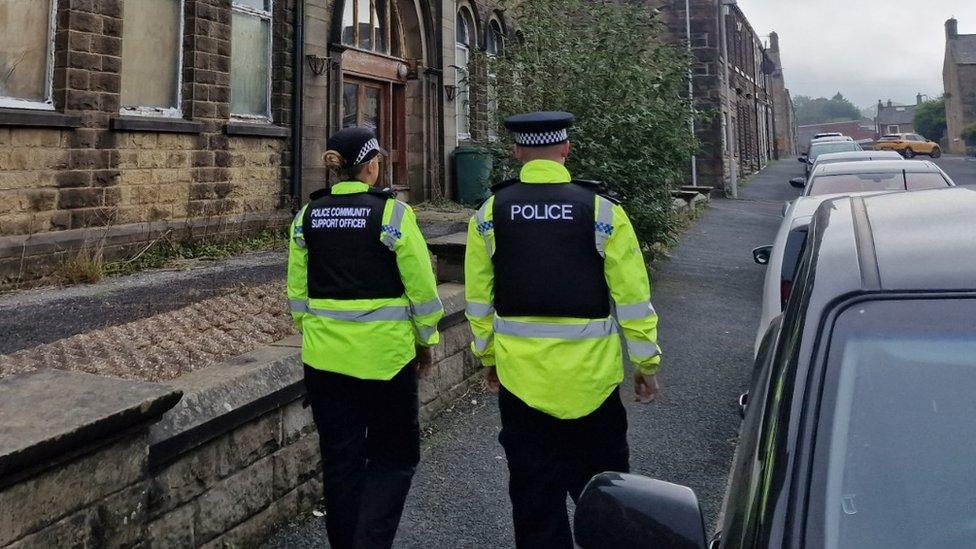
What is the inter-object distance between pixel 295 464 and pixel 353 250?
1.38 meters

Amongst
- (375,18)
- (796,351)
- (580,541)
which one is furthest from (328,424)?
(375,18)

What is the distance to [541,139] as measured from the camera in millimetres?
3287

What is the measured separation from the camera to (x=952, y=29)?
256 feet

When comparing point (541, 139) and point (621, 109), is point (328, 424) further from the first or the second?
point (621, 109)

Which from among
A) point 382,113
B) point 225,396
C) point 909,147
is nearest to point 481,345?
point 225,396

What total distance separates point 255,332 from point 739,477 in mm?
4112

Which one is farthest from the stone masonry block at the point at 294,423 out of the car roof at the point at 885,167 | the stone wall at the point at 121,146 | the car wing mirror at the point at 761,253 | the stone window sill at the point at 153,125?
the car roof at the point at 885,167

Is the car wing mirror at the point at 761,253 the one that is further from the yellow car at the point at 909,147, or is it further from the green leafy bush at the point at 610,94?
the yellow car at the point at 909,147

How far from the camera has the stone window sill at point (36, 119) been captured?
754cm

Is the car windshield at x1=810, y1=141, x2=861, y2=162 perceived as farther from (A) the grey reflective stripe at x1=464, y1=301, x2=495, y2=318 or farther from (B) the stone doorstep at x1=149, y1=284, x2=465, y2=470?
(A) the grey reflective stripe at x1=464, y1=301, x2=495, y2=318

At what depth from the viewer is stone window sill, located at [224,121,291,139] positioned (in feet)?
33.4

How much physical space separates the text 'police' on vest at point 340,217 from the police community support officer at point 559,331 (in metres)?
0.62

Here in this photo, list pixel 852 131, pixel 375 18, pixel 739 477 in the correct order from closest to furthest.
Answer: pixel 739 477 < pixel 375 18 < pixel 852 131

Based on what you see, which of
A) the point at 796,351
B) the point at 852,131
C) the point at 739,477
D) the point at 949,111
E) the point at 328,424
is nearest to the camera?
the point at 796,351
